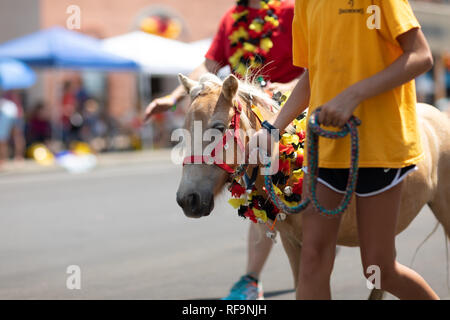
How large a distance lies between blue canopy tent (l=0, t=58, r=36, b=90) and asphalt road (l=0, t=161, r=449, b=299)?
18.2 ft

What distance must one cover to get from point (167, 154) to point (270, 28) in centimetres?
1581

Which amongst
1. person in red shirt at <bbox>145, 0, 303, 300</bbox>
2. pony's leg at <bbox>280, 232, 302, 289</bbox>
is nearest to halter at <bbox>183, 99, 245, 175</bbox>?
pony's leg at <bbox>280, 232, 302, 289</bbox>

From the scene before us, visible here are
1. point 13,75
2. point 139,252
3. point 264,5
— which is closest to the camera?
point 264,5

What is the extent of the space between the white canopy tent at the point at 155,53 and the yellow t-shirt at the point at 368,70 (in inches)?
610

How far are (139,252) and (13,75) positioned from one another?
10.3m

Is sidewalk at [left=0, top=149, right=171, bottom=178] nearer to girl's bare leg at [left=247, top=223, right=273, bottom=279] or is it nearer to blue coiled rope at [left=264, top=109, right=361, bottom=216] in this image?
girl's bare leg at [left=247, top=223, right=273, bottom=279]

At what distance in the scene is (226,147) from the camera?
339cm

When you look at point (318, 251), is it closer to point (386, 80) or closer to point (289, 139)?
point (386, 80)

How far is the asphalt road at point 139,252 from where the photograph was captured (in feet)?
18.3

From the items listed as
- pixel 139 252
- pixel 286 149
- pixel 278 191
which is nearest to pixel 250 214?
pixel 278 191

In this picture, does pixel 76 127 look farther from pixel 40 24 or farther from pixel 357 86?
pixel 357 86

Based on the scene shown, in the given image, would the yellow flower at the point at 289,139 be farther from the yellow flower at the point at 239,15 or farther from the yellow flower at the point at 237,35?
the yellow flower at the point at 239,15

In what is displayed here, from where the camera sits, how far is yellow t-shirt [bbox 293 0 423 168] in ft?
9.27
